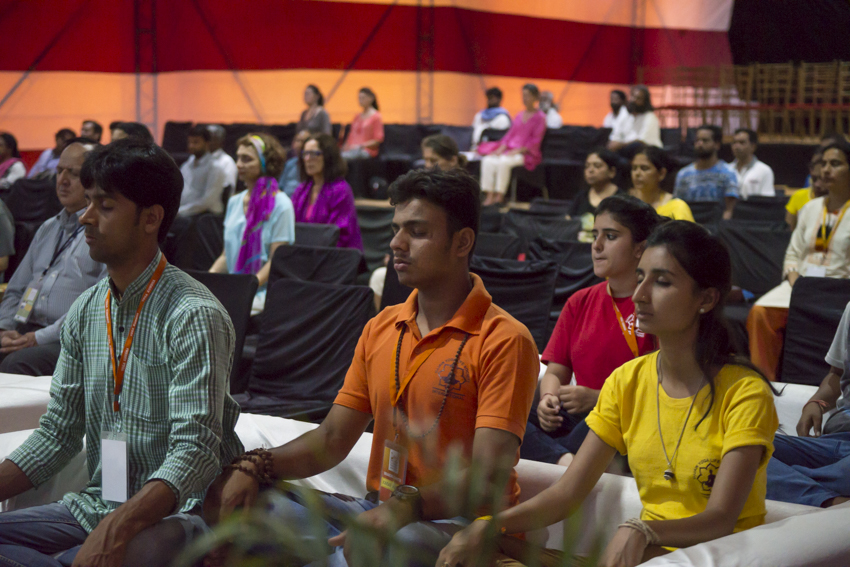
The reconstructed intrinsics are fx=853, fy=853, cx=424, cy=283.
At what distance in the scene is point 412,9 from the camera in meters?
13.0

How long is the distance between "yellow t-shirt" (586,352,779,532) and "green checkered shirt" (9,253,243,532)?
88cm

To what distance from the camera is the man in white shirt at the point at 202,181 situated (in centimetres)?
797

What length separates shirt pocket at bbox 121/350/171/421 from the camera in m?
1.94

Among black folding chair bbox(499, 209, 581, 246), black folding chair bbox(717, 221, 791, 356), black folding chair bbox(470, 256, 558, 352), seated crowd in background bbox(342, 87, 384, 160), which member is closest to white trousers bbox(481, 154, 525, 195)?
seated crowd in background bbox(342, 87, 384, 160)

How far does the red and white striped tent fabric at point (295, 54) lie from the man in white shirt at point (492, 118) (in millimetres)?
2050

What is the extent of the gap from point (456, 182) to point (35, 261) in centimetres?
260

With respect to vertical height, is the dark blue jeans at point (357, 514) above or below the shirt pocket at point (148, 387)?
below

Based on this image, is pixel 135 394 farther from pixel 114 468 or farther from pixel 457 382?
pixel 457 382

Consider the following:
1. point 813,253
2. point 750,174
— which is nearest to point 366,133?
point 750,174

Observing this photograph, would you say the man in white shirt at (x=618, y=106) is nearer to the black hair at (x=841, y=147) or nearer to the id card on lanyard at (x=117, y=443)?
the black hair at (x=841, y=147)

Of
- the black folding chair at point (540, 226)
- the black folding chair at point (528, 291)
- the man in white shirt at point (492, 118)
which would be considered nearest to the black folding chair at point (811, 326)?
the black folding chair at point (528, 291)

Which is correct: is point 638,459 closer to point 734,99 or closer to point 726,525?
point 726,525

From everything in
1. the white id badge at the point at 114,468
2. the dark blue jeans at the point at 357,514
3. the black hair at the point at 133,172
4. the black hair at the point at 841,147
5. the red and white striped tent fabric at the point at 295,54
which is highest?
the red and white striped tent fabric at the point at 295,54

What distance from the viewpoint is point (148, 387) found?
1942mm
